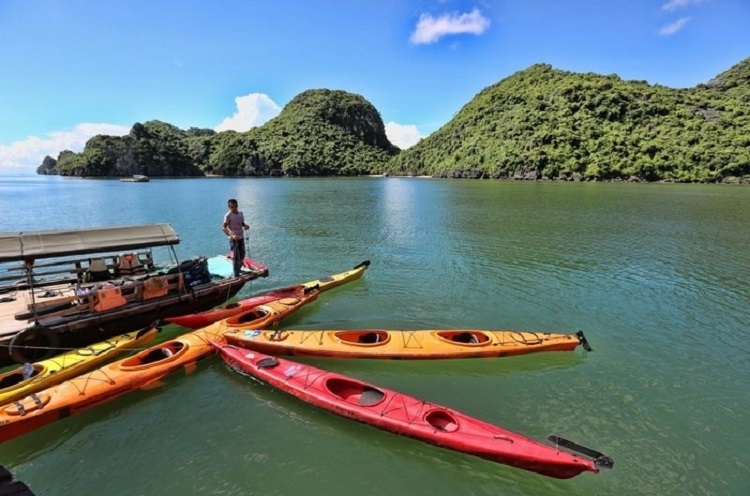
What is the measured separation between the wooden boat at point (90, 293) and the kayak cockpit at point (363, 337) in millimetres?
6007

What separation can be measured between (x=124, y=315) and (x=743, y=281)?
27.0m

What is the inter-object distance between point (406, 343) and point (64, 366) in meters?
9.11

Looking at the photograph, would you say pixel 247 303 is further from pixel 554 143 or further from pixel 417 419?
pixel 554 143

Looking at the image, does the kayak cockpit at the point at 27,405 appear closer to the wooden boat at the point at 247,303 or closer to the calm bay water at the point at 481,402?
the calm bay water at the point at 481,402

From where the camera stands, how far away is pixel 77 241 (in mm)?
12383

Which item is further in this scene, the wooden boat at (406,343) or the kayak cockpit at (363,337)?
the kayak cockpit at (363,337)

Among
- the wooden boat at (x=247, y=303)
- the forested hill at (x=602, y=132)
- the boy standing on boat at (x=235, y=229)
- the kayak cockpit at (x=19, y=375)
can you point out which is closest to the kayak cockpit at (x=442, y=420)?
the wooden boat at (x=247, y=303)

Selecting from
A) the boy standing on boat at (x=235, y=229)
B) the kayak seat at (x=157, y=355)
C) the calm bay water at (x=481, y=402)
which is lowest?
the calm bay water at (x=481, y=402)

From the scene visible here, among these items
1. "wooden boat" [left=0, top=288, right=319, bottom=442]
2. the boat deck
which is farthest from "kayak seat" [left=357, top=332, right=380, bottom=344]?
the boat deck

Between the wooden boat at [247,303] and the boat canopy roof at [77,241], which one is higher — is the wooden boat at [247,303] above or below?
below

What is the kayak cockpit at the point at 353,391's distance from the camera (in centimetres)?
899

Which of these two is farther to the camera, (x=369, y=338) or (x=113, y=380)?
(x=369, y=338)

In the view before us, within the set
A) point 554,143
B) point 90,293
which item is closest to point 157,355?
point 90,293

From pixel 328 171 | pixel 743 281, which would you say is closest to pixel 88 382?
pixel 743 281
